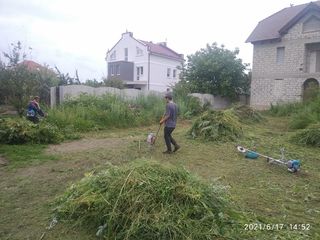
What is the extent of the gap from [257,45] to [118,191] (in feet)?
83.1

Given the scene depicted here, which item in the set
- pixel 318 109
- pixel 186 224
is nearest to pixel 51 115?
pixel 186 224

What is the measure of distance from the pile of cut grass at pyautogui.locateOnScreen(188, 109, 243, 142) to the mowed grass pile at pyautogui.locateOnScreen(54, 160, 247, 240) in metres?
5.97

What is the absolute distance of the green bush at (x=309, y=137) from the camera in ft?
33.0

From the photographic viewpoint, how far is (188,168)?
23.4 feet

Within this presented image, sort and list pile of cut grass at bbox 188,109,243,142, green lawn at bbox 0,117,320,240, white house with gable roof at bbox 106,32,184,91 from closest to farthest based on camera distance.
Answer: green lawn at bbox 0,117,320,240 → pile of cut grass at bbox 188,109,243,142 → white house with gable roof at bbox 106,32,184,91

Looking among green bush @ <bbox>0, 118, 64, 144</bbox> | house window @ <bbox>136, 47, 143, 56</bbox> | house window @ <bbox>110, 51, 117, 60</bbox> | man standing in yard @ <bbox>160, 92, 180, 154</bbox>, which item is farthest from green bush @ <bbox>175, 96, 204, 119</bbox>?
house window @ <bbox>110, 51, 117, 60</bbox>

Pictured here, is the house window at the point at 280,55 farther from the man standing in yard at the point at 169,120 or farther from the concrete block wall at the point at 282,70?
the man standing in yard at the point at 169,120

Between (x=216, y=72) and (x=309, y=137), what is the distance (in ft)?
54.9

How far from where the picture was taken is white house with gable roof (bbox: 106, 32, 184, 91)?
42.2 m

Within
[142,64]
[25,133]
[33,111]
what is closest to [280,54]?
[33,111]

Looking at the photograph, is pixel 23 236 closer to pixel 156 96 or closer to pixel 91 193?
pixel 91 193

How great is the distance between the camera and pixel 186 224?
373 centimetres

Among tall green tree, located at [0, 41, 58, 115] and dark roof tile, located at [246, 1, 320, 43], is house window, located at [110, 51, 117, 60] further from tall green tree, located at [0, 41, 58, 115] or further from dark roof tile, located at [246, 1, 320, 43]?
tall green tree, located at [0, 41, 58, 115]

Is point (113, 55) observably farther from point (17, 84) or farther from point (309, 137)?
point (309, 137)
